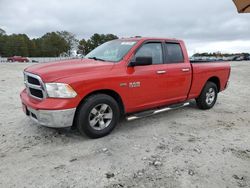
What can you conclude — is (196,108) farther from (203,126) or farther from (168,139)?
(168,139)

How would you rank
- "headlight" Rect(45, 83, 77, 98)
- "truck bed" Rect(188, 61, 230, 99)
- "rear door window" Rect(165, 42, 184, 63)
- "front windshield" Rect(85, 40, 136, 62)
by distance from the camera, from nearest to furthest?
"headlight" Rect(45, 83, 77, 98) → "front windshield" Rect(85, 40, 136, 62) → "rear door window" Rect(165, 42, 184, 63) → "truck bed" Rect(188, 61, 230, 99)

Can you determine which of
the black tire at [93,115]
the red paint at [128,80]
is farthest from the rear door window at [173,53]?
the black tire at [93,115]

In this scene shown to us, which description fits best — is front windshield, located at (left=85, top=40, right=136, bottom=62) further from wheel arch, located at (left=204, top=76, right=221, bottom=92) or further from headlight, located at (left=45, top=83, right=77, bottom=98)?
wheel arch, located at (left=204, top=76, right=221, bottom=92)

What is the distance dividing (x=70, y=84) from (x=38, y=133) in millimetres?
1397

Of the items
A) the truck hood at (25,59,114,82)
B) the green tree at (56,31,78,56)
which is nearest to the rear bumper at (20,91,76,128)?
the truck hood at (25,59,114,82)

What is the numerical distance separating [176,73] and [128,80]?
4.69 ft

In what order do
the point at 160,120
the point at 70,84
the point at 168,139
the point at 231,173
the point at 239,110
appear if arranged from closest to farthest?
the point at 231,173 < the point at 70,84 < the point at 168,139 < the point at 160,120 < the point at 239,110

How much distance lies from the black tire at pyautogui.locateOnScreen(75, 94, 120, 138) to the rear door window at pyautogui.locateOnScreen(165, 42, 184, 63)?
1.84 meters

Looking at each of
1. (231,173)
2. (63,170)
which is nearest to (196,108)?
(231,173)

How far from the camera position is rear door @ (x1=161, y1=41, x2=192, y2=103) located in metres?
5.36

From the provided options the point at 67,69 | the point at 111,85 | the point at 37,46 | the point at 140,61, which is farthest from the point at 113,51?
the point at 37,46

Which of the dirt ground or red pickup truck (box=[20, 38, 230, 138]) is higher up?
red pickup truck (box=[20, 38, 230, 138])

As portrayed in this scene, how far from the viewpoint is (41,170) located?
3311mm

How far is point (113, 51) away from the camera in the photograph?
16.8 ft
